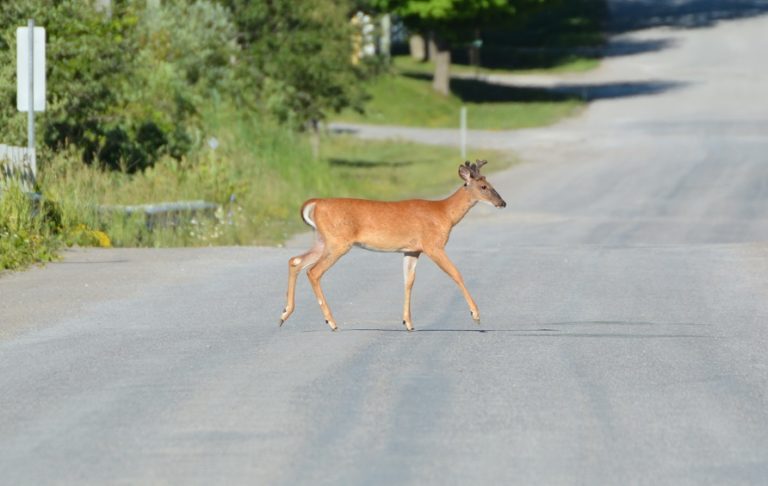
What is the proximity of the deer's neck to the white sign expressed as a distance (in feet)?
32.4

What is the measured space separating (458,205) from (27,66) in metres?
10.1

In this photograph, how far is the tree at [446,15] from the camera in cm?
6206

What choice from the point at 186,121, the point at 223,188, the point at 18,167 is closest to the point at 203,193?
the point at 223,188

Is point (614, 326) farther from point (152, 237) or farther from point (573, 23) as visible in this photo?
point (573, 23)

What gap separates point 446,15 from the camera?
204 feet

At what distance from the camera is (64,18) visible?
87.3 feet

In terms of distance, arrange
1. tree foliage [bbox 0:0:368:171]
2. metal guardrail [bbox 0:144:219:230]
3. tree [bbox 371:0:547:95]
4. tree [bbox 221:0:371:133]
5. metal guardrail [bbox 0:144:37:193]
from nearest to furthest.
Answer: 1. metal guardrail [bbox 0:144:37:193]
2. metal guardrail [bbox 0:144:219:230]
3. tree foliage [bbox 0:0:368:171]
4. tree [bbox 221:0:371:133]
5. tree [bbox 371:0:547:95]

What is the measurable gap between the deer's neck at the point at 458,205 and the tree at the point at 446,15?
49268 millimetres

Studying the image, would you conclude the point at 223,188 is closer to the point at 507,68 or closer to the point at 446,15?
the point at 446,15

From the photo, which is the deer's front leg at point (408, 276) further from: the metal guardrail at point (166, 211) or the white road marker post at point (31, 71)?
the metal guardrail at point (166, 211)

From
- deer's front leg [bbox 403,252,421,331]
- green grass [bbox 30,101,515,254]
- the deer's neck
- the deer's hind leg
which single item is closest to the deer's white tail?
the deer's hind leg

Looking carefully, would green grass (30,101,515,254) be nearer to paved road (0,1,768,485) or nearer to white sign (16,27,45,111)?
white sign (16,27,45,111)

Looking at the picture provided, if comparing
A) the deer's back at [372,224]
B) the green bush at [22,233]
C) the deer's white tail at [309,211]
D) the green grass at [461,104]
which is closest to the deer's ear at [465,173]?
the deer's back at [372,224]

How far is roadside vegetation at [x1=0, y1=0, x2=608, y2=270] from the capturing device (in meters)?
22.8
